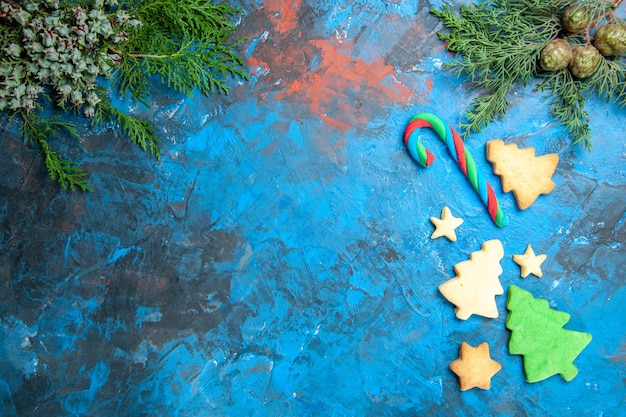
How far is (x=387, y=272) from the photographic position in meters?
2.18

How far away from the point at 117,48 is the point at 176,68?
0.24 metres

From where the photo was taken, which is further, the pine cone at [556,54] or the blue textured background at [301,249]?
the blue textured background at [301,249]

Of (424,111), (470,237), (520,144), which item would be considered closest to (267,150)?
(424,111)

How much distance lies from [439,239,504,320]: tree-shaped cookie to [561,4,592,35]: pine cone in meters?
0.89

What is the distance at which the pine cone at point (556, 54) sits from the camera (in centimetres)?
204

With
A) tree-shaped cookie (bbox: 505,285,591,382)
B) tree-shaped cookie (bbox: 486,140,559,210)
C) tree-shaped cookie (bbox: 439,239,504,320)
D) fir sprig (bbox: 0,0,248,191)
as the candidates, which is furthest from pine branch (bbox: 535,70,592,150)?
fir sprig (bbox: 0,0,248,191)

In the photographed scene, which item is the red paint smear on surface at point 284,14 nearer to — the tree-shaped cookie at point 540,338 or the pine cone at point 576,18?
the pine cone at point 576,18

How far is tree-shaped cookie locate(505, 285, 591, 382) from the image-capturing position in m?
2.12

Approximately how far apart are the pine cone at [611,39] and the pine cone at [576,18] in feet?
0.21

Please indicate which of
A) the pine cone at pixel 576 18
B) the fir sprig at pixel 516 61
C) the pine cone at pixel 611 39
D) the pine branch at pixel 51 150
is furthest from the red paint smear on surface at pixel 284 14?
the pine cone at pixel 611 39

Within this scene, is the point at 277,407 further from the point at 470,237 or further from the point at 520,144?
the point at 520,144

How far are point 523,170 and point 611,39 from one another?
58 cm

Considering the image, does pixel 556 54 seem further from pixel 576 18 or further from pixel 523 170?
pixel 523 170

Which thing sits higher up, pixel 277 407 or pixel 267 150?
pixel 267 150
